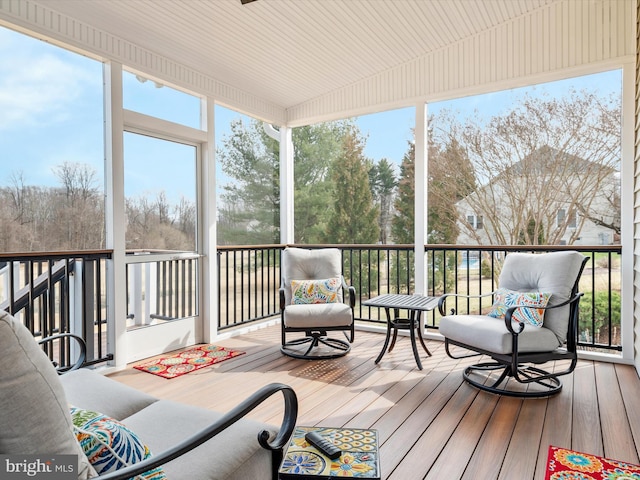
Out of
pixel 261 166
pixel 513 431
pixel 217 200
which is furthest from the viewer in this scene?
pixel 261 166

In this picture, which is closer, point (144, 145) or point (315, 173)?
point (144, 145)

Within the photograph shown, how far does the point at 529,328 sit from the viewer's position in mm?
2889

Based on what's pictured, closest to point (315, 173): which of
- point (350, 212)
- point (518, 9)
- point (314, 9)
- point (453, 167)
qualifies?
point (350, 212)

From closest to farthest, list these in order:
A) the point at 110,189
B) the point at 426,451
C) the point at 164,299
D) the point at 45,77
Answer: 1. the point at 426,451
2. the point at 45,77
3. the point at 110,189
4. the point at 164,299

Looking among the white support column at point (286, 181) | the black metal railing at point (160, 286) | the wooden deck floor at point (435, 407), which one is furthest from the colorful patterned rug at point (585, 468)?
the white support column at point (286, 181)

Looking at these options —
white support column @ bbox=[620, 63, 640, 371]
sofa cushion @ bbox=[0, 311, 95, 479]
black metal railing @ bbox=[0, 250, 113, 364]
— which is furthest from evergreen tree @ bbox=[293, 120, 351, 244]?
sofa cushion @ bbox=[0, 311, 95, 479]

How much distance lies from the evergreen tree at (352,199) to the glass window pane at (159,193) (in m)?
2.98

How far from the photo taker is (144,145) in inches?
150

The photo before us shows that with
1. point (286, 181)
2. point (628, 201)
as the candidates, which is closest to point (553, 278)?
point (628, 201)

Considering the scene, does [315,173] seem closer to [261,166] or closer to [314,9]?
[261,166]

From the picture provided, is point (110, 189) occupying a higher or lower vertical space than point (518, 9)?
lower

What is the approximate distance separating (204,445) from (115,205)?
2640mm

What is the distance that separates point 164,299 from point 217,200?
121 cm

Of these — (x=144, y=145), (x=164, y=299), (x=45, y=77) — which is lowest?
(x=164, y=299)
